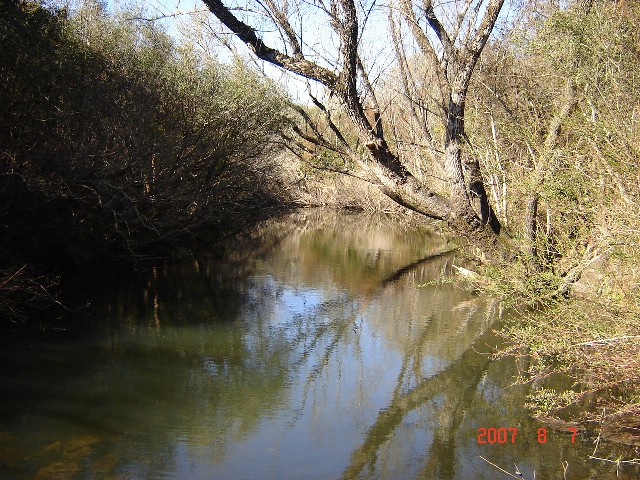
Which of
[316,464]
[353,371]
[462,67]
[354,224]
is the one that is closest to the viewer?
[316,464]

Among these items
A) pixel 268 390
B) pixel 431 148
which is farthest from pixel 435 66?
pixel 268 390

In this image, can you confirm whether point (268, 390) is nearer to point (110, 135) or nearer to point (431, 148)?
point (431, 148)

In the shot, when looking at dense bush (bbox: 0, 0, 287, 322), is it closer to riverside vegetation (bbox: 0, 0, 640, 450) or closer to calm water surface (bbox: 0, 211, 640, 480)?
riverside vegetation (bbox: 0, 0, 640, 450)

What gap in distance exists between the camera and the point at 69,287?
1070 centimetres

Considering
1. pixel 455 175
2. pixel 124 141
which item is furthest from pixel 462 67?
pixel 124 141

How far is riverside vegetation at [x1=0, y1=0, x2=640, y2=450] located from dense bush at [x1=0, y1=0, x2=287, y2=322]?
0.04m

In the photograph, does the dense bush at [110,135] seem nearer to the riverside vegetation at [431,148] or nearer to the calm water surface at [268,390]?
the riverside vegetation at [431,148]

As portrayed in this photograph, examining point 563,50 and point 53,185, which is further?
point 53,185

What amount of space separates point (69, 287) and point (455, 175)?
6.63 m

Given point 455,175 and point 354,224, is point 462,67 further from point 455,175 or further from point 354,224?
point 354,224

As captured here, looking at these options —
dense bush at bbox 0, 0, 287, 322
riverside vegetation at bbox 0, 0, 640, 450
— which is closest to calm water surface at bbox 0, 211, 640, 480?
riverside vegetation at bbox 0, 0, 640, 450

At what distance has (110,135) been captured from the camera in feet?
33.9

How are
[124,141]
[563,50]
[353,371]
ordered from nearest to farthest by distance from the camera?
[563,50], [353,371], [124,141]

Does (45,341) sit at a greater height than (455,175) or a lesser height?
lesser
